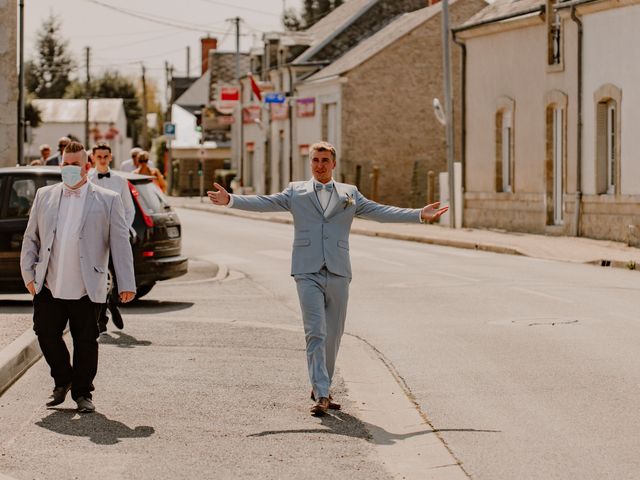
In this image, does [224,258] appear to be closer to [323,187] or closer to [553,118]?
[553,118]

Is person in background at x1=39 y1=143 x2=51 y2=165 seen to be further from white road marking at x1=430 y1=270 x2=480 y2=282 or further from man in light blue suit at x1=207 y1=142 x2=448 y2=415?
man in light blue suit at x1=207 y1=142 x2=448 y2=415

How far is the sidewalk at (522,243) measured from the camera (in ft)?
81.4

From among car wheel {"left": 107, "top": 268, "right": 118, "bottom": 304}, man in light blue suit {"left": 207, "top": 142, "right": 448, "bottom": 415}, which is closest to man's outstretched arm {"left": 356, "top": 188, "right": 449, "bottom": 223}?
man in light blue suit {"left": 207, "top": 142, "right": 448, "bottom": 415}

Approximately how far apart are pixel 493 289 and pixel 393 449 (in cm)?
1092

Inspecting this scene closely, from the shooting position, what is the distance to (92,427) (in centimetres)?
830

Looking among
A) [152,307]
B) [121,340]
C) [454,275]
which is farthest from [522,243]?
[121,340]

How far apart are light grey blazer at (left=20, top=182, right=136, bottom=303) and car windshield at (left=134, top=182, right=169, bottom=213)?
700 cm

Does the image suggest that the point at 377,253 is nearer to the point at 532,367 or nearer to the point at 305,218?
the point at 532,367

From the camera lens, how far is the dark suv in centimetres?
1538

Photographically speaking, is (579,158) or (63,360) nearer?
(63,360)

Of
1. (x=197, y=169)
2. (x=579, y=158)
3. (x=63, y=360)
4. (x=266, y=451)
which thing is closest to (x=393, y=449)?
(x=266, y=451)

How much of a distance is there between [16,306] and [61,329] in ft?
22.7

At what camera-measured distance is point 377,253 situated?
26.9 m

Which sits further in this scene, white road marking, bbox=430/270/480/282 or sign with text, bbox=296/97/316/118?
sign with text, bbox=296/97/316/118
